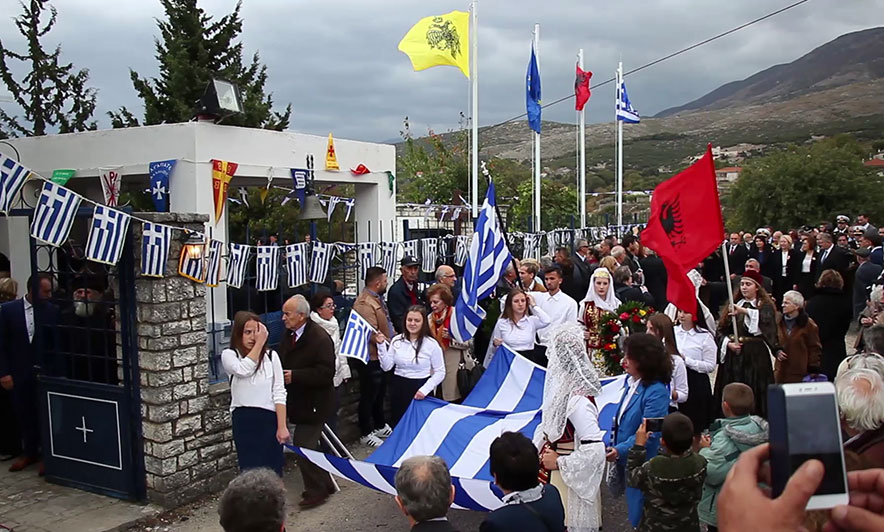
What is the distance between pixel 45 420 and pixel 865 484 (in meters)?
6.93

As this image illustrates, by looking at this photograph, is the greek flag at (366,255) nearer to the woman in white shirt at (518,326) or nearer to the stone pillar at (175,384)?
the woman in white shirt at (518,326)

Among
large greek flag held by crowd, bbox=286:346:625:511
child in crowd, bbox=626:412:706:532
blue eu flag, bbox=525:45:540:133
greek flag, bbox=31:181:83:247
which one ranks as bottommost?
large greek flag held by crowd, bbox=286:346:625:511

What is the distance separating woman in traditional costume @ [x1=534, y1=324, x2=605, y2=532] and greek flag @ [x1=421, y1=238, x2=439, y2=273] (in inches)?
224

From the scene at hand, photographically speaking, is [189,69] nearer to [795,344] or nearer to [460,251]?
[460,251]

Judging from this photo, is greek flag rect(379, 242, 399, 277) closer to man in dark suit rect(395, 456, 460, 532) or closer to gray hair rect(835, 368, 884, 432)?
man in dark suit rect(395, 456, 460, 532)

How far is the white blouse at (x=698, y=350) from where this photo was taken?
634 cm

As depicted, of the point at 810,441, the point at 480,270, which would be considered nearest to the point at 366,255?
the point at 480,270

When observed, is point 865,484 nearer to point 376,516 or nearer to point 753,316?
point 376,516

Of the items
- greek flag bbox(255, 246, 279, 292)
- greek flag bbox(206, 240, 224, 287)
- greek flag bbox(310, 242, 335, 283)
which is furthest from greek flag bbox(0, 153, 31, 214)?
greek flag bbox(310, 242, 335, 283)

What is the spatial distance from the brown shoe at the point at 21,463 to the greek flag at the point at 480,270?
4.42 metres

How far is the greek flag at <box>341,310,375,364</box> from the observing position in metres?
6.95

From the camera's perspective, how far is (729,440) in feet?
13.6

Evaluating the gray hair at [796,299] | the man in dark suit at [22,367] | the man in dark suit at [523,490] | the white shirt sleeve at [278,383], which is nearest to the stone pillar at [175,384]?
the white shirt sleeve at [278,383]

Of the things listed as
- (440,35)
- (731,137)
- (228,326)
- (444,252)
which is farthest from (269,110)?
(731,137)
